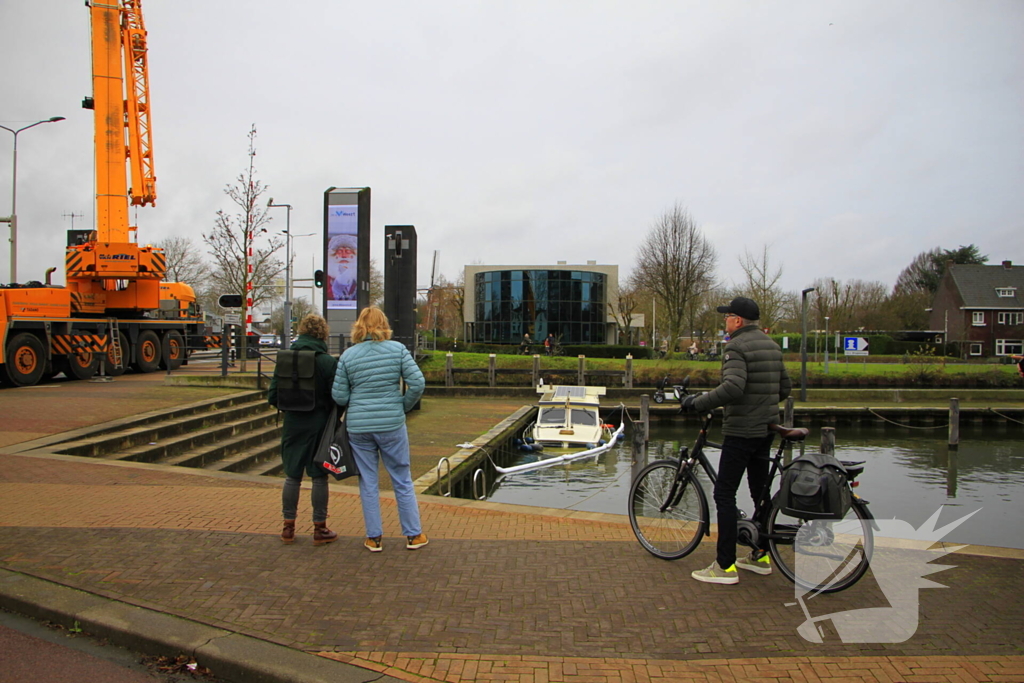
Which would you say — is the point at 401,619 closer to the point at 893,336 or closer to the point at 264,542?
the point at 264,542

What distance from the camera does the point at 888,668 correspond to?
3309 mm

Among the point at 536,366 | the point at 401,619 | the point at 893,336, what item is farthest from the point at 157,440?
the point at 893,336

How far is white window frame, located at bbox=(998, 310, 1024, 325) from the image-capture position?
188 feet

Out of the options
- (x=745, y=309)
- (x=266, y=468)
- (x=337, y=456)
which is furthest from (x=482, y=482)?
(x=745, y=309)

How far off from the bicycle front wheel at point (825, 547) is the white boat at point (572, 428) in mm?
10523

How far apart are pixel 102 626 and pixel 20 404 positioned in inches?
409

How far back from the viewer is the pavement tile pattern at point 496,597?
11.0 ft

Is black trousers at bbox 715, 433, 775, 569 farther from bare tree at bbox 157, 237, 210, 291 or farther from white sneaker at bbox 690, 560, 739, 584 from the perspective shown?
bare tree at bbox 157, 237, 210, 291

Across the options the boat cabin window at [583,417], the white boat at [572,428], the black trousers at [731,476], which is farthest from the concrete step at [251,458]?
the boat cabin window at [583,417]

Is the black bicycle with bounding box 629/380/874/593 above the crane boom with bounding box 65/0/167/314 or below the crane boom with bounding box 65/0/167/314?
below

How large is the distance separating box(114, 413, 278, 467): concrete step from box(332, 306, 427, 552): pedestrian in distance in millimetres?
5326

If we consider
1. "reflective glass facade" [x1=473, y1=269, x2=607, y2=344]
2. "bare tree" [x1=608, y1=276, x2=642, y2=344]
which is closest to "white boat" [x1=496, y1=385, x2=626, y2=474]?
"reflective glass facade" [x1=473, y1=269, x2=607, y2=344]

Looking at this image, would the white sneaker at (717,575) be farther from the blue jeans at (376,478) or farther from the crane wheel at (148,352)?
the crane wheel at (148,352)

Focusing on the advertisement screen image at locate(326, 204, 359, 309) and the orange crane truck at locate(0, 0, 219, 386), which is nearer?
the orange crane truck at locate(0, 0, 219, 386)
